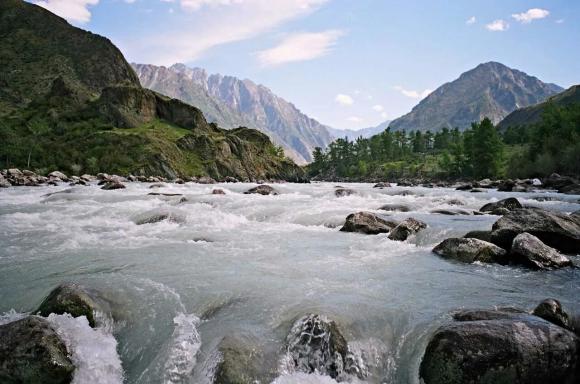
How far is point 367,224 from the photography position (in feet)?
62.7

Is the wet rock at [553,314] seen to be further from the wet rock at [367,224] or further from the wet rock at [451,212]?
the wet rock at [451,212]

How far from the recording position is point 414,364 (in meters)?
7.21

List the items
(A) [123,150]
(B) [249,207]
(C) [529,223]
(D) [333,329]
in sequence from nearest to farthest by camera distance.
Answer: (D) [333,329]
(C) [529,223]
(B) [249,207]
(A) [123,150]

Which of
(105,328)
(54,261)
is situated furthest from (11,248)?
(105,328)

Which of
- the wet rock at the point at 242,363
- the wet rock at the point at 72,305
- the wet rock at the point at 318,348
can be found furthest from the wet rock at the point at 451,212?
the wet rock at the point at 72,305

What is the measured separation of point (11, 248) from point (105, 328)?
32.3 ft

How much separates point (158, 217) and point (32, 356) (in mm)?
15450

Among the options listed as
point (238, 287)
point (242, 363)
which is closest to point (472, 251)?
point (238, 287)

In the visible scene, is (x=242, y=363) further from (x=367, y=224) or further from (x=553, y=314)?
(x=367, y=224)

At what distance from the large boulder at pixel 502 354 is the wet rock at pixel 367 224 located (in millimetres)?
11808

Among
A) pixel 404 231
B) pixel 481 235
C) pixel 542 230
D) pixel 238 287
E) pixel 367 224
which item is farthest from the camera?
pixel 367 224

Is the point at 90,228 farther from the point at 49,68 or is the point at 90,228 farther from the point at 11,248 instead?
the point at 49,68

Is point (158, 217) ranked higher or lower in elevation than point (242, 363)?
higher

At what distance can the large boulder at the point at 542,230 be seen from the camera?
1444cm
